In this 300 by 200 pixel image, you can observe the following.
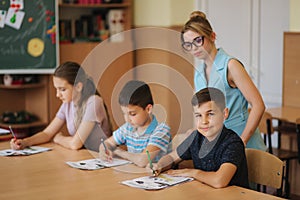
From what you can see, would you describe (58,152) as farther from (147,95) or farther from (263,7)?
(263,7)

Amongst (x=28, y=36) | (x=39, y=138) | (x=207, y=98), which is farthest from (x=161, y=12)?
(x=207, y=98)

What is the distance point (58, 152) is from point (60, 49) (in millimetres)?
2717

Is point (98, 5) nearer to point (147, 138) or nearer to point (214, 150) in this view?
point (147, 138)

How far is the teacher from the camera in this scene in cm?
276

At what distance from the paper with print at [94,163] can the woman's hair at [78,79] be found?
0.54 m

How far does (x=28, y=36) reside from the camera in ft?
17.5

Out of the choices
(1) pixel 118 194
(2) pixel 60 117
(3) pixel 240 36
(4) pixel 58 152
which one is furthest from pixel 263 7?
(1) pixel 118 194

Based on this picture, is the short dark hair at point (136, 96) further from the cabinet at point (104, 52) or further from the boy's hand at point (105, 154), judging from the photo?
the cabinet at point (104, 52)

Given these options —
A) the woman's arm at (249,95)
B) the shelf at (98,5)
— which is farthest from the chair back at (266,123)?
the shelf at (98,5)

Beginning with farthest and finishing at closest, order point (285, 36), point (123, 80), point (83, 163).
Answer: point (123, 80) → point (285, 36) → point (83, 163)

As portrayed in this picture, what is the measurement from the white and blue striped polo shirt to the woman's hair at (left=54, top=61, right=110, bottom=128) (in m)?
0.34

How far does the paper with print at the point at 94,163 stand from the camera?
2586mm

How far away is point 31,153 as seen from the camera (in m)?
2.92

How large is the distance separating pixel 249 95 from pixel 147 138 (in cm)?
54
